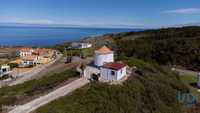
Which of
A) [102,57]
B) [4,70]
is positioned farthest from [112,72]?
[4,70]

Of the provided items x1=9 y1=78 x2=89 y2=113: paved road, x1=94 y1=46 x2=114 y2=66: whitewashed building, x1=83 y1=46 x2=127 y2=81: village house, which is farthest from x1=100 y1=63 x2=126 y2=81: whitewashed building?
x1=9 y1=78 x2=89 y2=113: paved road

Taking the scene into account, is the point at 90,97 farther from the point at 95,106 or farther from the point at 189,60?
the point at 189,60

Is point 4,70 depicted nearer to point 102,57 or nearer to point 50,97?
point 102,57

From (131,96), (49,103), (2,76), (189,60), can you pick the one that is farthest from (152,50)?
(49,103)

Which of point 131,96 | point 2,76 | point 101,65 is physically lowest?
point 2,76

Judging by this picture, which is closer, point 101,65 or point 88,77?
point 88,77

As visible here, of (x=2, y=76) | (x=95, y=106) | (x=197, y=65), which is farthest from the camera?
(x=197, y=65)

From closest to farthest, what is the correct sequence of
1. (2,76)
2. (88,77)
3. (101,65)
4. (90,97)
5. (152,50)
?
1. (90,97)
2. (88,77)
3. (101,65)
4. (2,76)
5. (152,50)
